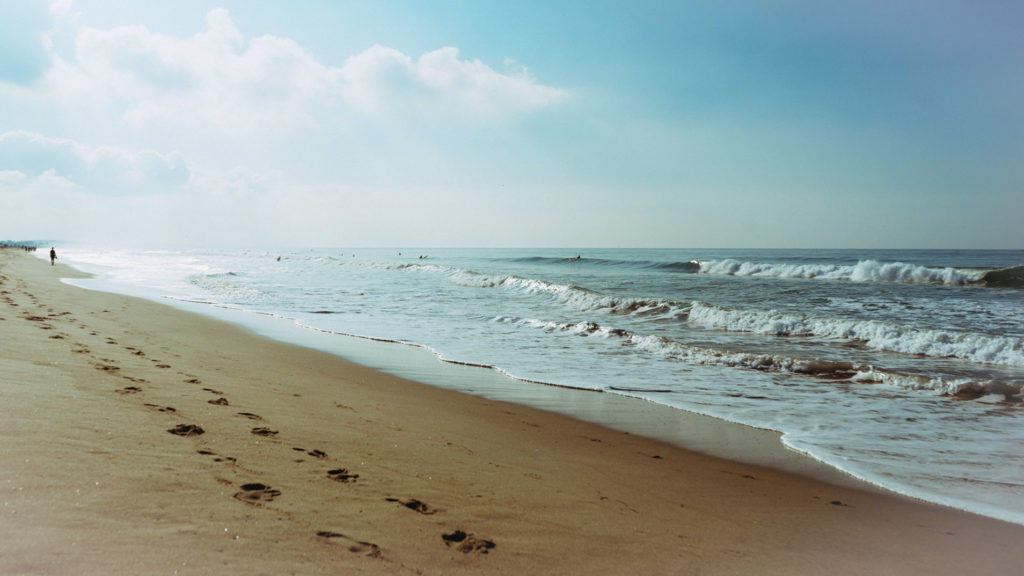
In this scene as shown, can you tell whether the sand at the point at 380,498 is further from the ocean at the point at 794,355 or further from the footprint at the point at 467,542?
the ocean at the point at 794,355

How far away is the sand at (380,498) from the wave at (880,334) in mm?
8905

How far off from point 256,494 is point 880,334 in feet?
45.6

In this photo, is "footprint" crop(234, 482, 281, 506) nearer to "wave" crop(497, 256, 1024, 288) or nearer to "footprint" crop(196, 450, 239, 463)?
"footprint" crop(196, 450, 239, 463)

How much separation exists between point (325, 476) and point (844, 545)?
3.49 m

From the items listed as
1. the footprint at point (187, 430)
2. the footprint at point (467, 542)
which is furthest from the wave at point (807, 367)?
the footprint at point (187, 430)

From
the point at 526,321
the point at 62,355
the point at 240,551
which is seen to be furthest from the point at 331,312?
the point at 240,551

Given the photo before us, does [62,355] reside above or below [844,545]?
above

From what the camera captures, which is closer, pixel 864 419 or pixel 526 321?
pixel 864 419

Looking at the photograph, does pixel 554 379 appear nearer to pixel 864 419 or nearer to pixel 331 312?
pixel 864 419

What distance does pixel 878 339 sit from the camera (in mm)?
12125

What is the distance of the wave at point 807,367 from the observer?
8.16 meters

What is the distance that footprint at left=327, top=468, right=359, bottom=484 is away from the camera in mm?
3499

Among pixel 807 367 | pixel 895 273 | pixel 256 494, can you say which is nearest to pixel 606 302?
pixel 807 367

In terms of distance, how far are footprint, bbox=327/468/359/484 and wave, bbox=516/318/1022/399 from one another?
8143 millimetres
